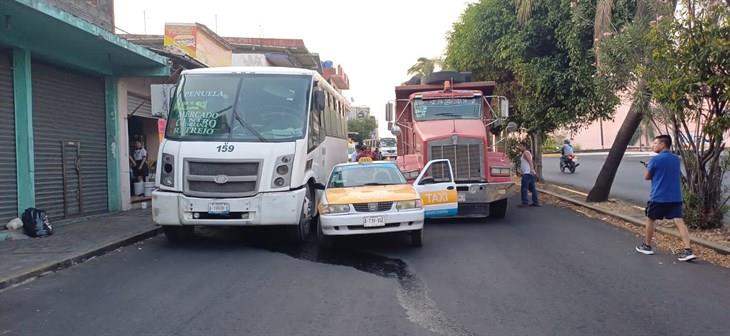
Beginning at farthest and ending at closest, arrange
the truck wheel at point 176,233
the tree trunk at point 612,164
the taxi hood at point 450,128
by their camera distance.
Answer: the tree trunk at point 612,164, the taxi hood at point 450,128, the truck wheel at point 176,233

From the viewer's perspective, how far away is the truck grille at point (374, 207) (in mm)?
8992

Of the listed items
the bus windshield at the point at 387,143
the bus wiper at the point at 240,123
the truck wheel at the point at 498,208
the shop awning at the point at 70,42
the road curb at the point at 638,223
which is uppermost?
the shop awning at the point at 70,42

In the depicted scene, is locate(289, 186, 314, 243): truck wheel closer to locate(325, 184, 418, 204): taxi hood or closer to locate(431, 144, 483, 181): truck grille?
locate(325, 184, 418, 204): taxi hood

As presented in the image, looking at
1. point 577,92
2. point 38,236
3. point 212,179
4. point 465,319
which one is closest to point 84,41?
point 38,236

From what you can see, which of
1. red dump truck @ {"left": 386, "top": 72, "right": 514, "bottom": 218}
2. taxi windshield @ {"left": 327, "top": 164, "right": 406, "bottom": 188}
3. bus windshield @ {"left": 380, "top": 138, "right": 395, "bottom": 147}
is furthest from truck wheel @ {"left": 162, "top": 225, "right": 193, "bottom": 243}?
bus windshield @ {"left": 380, "top": 138, "right": 395, "bottom": 147}

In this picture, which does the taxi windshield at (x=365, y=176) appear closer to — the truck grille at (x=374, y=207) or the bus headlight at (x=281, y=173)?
the bus headlight at (x=281, y=173)

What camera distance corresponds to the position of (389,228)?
29.3ft

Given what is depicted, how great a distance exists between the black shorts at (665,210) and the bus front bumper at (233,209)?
5.33 meters

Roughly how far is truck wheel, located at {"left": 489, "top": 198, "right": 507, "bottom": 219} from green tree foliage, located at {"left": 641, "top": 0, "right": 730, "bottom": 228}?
3.64 m

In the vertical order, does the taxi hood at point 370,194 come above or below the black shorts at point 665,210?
above

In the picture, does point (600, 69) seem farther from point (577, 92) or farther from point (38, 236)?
point (38, 236)

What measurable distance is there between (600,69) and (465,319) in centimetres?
846

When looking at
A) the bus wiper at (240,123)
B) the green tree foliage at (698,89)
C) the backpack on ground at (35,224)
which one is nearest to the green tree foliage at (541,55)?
the green tree foliage at (698,89)

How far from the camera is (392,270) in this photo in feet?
25.6
